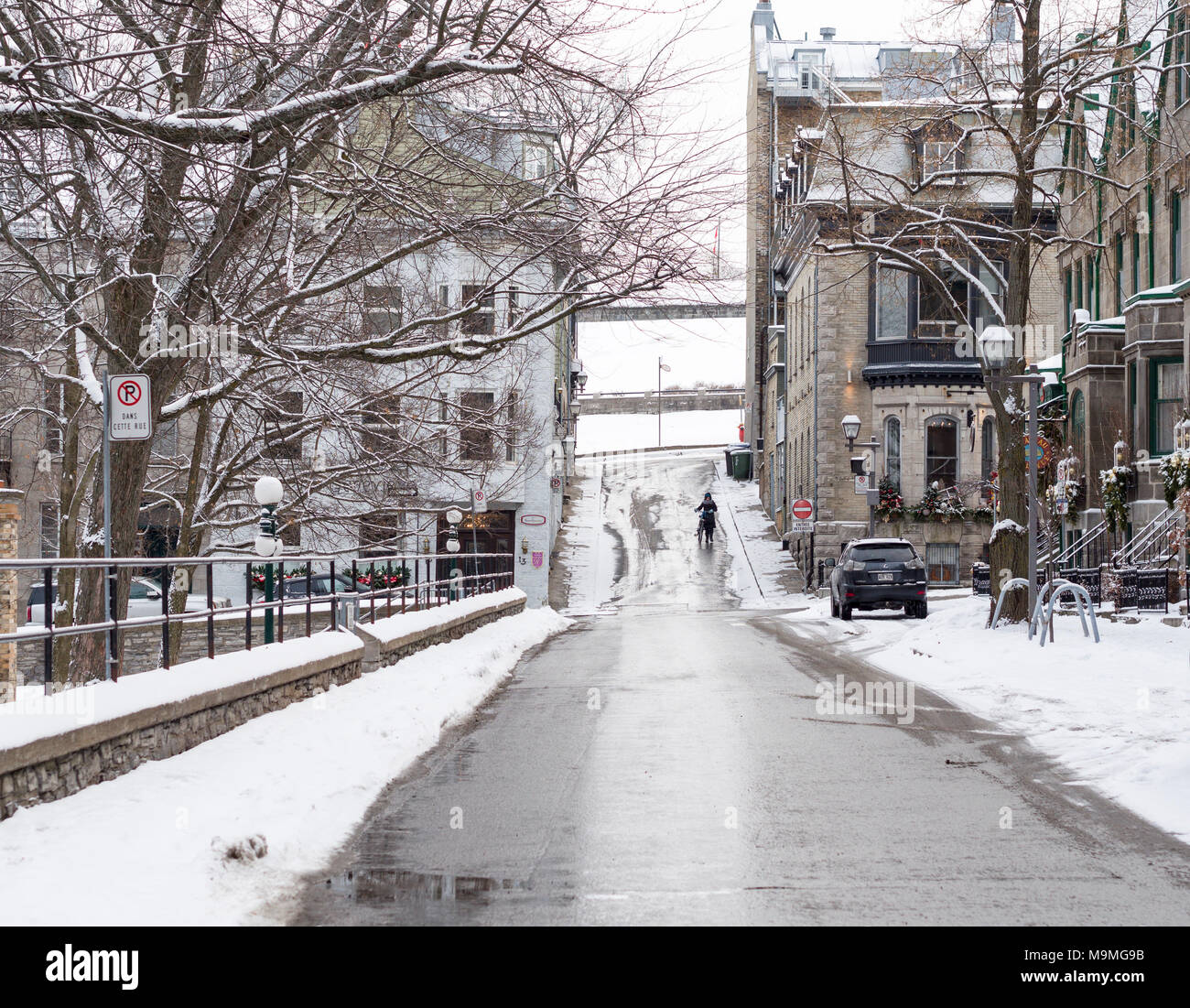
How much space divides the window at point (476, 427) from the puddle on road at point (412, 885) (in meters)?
13.8

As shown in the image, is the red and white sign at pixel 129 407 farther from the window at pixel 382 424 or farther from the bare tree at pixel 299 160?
the window at pixel 382 424

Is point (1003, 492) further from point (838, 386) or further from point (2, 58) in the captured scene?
point (838, 386)

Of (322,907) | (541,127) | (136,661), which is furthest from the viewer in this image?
(541,127)

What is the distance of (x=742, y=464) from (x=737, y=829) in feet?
235

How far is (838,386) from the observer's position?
48.8 metres

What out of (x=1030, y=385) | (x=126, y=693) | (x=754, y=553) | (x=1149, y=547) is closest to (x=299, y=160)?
(x=126, y=693)

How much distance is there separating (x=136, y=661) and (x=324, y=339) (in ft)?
42.4

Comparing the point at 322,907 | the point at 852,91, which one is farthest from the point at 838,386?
the point at 322,907

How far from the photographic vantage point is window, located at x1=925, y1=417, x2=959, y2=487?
4803cm

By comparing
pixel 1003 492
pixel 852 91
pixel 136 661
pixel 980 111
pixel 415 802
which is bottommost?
pixel 415 802

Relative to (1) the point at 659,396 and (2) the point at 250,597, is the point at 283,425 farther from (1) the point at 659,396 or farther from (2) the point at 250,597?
(1) the point at 659,396

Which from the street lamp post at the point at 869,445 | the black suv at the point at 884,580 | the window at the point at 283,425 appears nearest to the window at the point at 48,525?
the window at the point at 283,425

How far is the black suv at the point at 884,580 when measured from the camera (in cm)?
3033

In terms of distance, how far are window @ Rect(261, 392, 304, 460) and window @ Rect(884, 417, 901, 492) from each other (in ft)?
85.0
